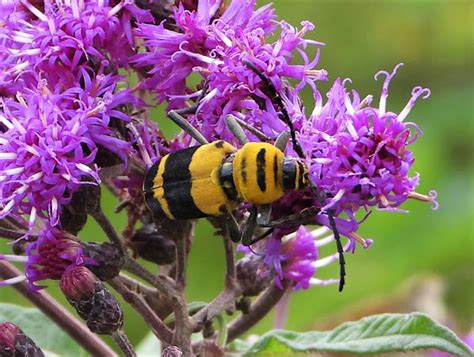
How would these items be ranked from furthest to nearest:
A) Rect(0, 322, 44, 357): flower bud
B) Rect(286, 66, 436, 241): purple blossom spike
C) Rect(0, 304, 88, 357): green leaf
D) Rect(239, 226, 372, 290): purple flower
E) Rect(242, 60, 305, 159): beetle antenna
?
Rect(0, 304, 88, 357): green leaf < Rect(239, 226, 372, 290): purple flower < Rect(0, 322, 44, 357): flower bud < Rect(242, 60, 305, 159): beetle antenna < Rect(286, 66, 436, 241): purple blossom spike

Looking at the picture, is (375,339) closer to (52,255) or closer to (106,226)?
(106,226)

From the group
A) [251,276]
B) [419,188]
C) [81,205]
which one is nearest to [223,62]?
[81,205]

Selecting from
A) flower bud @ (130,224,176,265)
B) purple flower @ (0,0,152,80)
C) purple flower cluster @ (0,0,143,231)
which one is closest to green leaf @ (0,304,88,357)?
flower bud @ (130,224,176,265)

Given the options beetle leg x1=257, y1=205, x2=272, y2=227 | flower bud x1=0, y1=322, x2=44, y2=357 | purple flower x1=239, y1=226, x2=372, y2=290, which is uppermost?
beetle leg x1=257, y1=205, x2=272, y2=227

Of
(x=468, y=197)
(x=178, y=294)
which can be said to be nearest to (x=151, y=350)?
(x=178, y=294)

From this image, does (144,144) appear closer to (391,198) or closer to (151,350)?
(391,198)

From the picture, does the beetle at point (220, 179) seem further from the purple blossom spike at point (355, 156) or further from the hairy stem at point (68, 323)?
the hairy stem at point (68, 323)

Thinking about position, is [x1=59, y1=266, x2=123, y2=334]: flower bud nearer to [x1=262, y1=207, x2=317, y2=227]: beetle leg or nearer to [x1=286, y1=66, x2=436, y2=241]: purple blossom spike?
[x1=262, y1=207, x2=317, y2=227]: beetle leg
